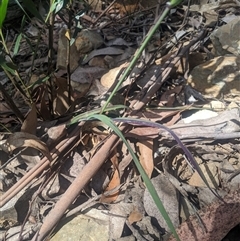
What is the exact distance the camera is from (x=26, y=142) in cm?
119

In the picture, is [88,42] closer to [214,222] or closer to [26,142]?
[26,142]

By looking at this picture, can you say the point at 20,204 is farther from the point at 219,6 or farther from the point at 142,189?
the point at 219,6

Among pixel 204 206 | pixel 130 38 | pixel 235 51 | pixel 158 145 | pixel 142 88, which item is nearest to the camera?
pixel 204 206

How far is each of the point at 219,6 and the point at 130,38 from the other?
0.37 metres

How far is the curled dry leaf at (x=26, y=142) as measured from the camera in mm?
1163

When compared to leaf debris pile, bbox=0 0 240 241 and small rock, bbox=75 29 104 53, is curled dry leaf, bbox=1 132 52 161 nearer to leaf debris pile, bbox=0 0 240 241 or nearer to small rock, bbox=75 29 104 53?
leaf debris pile, bbox=0 0 240 241

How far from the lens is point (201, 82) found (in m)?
1.42

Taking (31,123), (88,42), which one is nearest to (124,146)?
(31,123)

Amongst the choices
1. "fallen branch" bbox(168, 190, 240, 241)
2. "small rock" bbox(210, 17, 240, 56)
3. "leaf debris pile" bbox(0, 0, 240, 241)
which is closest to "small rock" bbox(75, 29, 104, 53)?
"leaf debris pile" bbox(0, 0, 240, 241)

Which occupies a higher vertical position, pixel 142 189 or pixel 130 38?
pixel 130 38

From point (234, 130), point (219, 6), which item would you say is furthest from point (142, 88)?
point (219, 6)

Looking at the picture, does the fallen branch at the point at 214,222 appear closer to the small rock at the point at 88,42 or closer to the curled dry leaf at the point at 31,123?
the curled dry leaf at the point at 31,123

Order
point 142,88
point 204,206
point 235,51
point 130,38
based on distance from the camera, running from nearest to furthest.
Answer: point 204,206 < point 142,88 < point 235,51 < point 130,38

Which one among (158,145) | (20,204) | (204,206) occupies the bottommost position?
(204,206)
